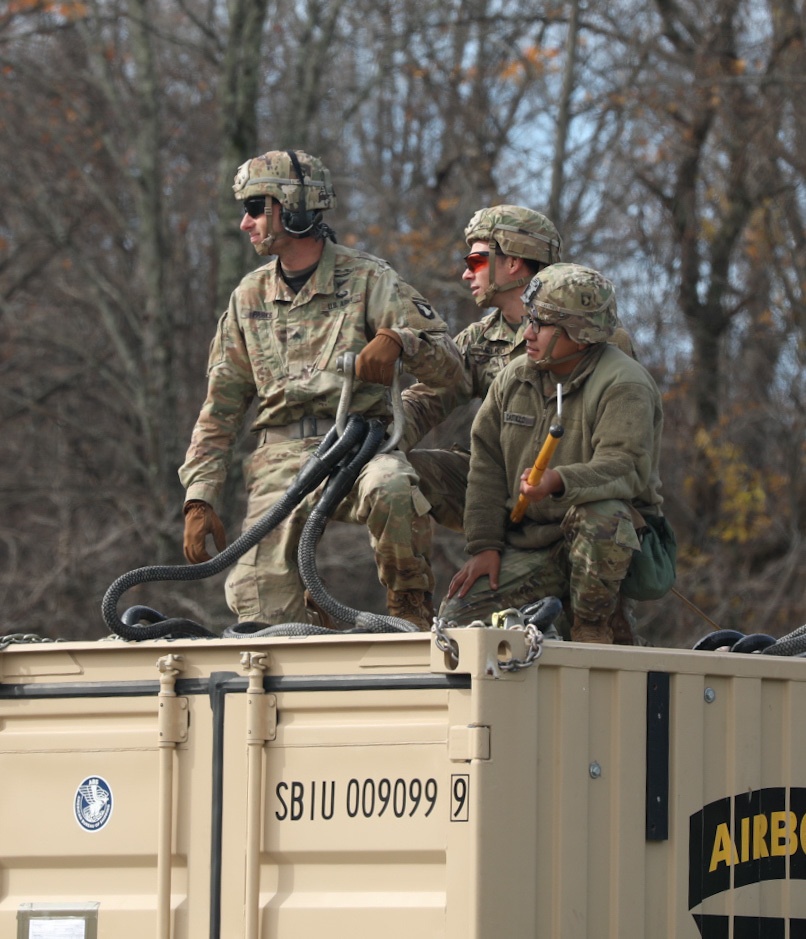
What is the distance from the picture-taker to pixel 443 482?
645 centimetres

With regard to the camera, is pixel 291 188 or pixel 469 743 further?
pixel 291 188

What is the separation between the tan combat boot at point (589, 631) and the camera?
18.9 ft

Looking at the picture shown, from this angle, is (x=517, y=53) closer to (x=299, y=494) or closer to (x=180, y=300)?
(x=180, y=300)

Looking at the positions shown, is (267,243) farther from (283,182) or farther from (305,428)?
(305,428)

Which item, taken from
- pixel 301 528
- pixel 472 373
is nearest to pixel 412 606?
pixel 301 528

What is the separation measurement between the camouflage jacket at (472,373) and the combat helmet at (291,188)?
0.73m

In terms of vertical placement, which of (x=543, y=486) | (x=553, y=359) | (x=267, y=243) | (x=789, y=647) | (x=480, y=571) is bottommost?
(x=789, y=647)

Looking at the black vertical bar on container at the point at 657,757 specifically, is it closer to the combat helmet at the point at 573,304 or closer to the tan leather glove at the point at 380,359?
the combat helmet at the point at 573,304

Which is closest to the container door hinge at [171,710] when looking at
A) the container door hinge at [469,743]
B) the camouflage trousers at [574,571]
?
the container door hinge at [469,743]

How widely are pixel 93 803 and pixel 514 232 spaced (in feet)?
8.99

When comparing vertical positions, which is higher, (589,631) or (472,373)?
(472,373)

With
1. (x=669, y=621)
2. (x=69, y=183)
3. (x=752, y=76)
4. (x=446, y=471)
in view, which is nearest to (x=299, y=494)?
(x=446, y=471)

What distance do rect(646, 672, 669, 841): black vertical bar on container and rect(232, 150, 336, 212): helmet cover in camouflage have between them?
2.46 metres

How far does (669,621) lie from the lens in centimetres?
1662
